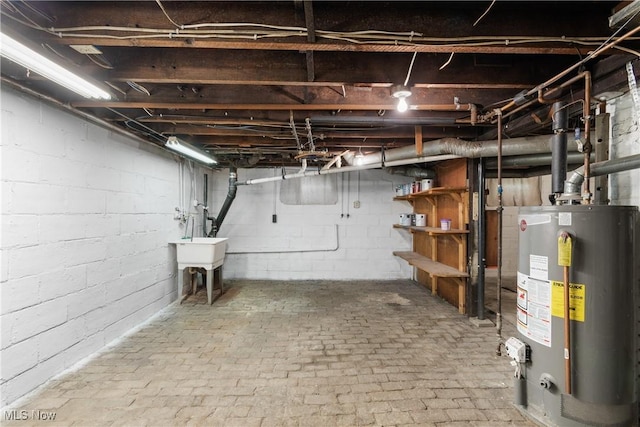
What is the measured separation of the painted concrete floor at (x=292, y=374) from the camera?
1.59 meters

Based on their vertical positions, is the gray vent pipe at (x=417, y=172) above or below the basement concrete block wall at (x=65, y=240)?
above

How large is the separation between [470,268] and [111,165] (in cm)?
381

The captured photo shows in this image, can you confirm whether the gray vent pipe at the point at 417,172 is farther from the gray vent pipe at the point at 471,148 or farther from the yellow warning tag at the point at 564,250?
the yellow warning tag at the point at 564,250

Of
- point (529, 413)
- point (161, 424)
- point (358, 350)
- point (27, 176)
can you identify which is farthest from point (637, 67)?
point (27, 176)

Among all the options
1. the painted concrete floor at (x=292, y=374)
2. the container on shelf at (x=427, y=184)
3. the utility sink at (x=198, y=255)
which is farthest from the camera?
the container on shelf at (x=427, y=184)

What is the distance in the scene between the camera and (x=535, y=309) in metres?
1.51

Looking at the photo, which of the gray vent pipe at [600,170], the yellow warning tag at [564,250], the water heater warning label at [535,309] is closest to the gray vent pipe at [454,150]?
the gray vent pipe at [600,170]

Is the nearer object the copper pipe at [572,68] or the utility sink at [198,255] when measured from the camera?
the copper pipe at [572,68]

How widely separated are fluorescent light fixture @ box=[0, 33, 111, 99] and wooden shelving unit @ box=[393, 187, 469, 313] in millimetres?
3256

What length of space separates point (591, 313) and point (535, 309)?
22cm

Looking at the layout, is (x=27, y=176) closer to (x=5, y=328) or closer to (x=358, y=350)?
(x=5, y=328)

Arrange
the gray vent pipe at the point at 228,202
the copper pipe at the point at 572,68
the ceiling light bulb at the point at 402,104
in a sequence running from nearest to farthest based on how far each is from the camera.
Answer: the copper pipe at the point at 572,68
the ceiling light bulb at the point at 402,104
the gray vent pipe at the point at 228,202

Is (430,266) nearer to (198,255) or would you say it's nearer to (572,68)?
(572,68)

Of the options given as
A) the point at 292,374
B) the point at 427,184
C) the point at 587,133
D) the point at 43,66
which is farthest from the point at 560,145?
A: the point at 43,66
